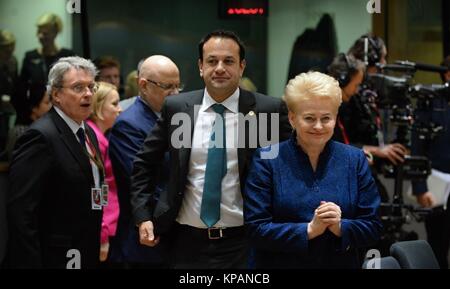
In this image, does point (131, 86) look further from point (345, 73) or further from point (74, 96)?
point (74, 96)

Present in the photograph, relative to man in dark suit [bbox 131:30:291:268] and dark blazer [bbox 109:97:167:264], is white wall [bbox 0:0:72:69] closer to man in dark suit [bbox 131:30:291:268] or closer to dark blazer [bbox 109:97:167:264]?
dark blazer [bbox 109:97:167:264]

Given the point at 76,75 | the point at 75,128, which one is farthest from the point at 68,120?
the point at 76,75

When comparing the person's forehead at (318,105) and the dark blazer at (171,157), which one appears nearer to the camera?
the person's forehead at (318,105)

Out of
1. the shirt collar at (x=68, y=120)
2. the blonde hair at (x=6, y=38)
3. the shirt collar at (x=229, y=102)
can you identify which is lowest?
the shirt collar at (x=68, y=120)

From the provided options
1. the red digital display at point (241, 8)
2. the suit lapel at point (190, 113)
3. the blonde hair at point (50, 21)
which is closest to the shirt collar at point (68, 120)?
the suit lapel at point (190, 113)

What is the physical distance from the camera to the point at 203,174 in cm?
275

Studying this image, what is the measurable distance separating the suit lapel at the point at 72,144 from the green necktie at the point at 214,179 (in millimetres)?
528

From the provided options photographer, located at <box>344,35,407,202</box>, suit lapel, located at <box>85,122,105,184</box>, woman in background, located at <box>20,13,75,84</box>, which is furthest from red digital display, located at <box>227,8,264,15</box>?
suit lapel, located at <box>85,122,105,184</box>

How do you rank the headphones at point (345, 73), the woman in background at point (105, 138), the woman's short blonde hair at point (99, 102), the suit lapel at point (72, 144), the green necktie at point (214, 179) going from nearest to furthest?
1. the green necktie at point (214, 179)
2. the suit lapel at point (72, 144)
3. the woman in background at point (105, 138)
4. the woman's short blonde hair at point (99, 102)
5. the headphones at point (345, 73)

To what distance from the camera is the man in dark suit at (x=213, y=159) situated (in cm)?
274

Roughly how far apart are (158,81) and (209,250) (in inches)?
33.7

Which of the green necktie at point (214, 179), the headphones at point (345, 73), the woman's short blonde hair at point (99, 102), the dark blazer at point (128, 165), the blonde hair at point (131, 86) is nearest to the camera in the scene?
the green necktie at point (214, 179)

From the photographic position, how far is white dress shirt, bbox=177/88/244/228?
274 cm

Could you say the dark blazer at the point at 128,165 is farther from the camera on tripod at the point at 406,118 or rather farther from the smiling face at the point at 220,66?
the camera on tripod at the point at 406,118
